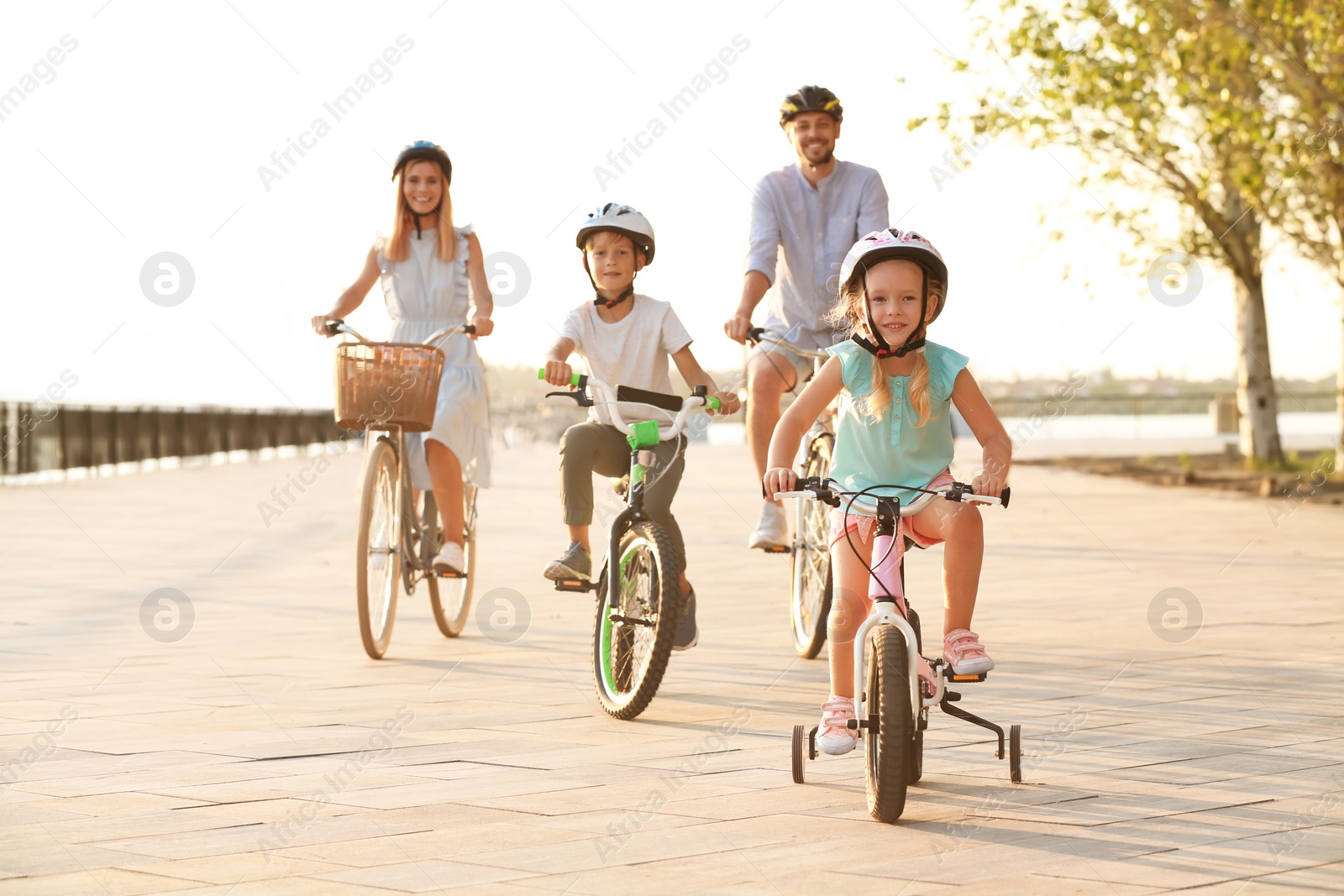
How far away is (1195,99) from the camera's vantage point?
21.4 metres

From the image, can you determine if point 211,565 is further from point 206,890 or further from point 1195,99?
point 1195,99

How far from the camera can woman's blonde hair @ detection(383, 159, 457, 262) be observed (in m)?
8.41

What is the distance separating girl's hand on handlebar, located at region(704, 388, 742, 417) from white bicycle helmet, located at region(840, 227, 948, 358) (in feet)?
5.60

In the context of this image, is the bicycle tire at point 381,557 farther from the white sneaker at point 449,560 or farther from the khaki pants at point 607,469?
the khaki pants at point 607,469

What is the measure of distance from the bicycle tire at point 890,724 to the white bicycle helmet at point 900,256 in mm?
821

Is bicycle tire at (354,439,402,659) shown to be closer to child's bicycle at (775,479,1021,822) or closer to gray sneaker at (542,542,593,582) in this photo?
gray sneaker at (542,542,593,582)

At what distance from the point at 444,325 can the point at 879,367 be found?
3917mm

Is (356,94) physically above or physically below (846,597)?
above

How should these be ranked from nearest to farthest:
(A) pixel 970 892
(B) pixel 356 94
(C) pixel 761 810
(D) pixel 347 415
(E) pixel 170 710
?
(A) pixel 970 892 < (C) pixel 761 810 < (E) pixel 170 710 < (D) pixel 347 415 < (B) pixel 356 94

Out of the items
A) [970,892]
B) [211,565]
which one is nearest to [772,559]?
[211,565]

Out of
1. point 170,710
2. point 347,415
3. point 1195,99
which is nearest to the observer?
point 170,710

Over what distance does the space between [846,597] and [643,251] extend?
245 cm

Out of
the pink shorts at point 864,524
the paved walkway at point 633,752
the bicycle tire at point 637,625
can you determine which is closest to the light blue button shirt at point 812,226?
the paved walkway at point 633,752

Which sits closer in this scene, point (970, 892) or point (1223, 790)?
point (970, 892)
